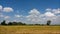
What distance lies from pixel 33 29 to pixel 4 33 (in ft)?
3.27

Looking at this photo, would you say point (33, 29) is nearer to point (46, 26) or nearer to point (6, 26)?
point (46, 26)

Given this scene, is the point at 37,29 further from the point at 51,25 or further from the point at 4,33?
the point at 4,33

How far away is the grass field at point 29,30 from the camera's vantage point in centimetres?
412

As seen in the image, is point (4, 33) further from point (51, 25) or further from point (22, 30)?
point (51, 25)

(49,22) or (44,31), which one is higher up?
(49,22)

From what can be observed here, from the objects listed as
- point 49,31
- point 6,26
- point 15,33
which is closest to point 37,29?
point 49,31

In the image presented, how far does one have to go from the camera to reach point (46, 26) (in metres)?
4.21

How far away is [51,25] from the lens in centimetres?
429

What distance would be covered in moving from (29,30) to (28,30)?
0.12 ft

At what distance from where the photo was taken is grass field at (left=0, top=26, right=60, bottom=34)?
13.5ft

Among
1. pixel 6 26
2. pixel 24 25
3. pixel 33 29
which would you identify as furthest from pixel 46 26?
pixel 6 26

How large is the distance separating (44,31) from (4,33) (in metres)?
1.37

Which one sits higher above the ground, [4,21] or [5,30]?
[4,21]

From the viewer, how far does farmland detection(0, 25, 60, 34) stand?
4.12 meters
